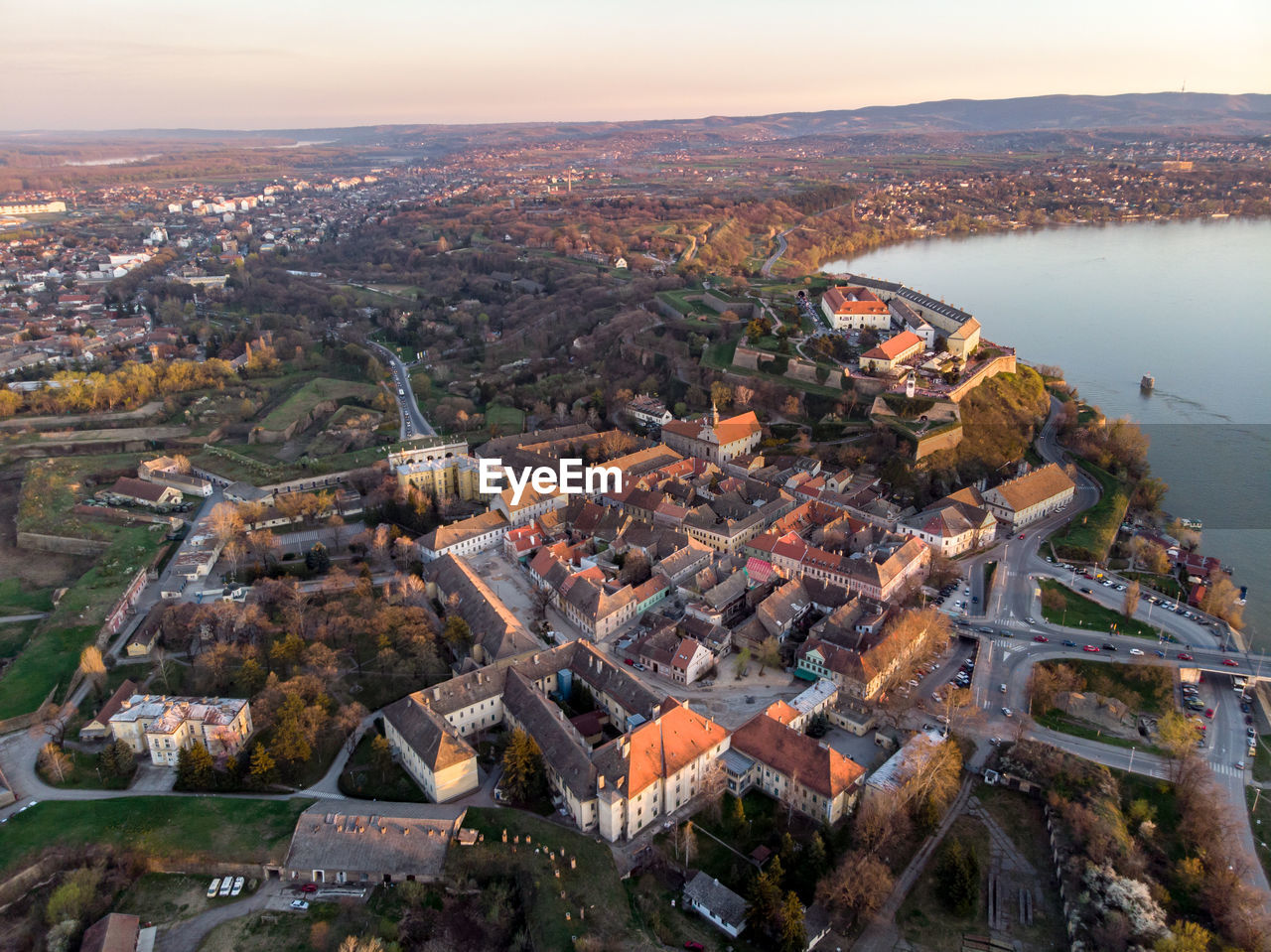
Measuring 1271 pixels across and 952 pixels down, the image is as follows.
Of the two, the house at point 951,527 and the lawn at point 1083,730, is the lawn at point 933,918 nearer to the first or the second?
the lawn at point 1083,730

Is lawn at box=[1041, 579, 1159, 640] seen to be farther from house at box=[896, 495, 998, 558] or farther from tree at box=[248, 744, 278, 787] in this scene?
tree at box=[248, 744, 278, 787]

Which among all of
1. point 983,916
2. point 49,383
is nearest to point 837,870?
point 983,916

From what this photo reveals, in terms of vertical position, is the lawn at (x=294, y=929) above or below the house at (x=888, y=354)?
below

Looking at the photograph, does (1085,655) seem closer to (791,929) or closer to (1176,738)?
(1176,738)

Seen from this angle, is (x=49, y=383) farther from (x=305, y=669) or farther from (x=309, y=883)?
(x=309, y=883)

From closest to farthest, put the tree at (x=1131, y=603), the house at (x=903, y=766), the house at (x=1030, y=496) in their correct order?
the house at (x=903, y=766)
the tree at (x=1131, y=603)
the house at (x=1030, y=496)

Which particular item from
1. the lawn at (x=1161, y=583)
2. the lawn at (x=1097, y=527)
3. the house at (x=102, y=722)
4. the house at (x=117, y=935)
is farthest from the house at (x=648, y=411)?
the house at (x=117, y=935)

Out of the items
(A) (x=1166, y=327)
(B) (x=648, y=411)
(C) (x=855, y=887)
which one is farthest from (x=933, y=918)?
(A) (x=1166, y=327)

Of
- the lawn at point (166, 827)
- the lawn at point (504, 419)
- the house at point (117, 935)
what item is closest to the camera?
the house at point (117, 935)
